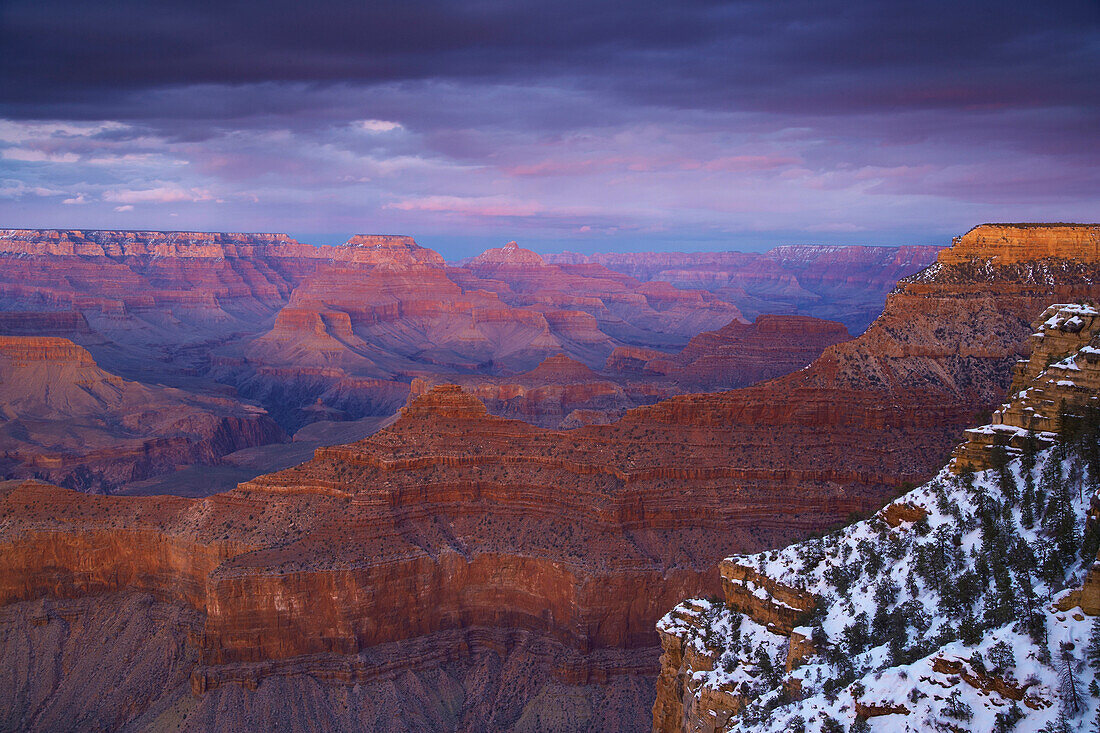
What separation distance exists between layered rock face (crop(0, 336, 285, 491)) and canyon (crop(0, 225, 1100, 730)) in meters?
54.0

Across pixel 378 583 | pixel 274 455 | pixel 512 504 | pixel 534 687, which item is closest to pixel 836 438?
pixel 512 504

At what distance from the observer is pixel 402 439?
5169 centimetres

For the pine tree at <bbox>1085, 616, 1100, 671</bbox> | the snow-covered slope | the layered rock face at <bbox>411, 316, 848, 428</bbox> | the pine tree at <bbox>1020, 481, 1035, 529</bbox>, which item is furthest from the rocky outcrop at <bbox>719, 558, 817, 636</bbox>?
the layered rock face at <bbox>411, 316, 848, 428</bbox>

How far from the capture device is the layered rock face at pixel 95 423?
101500 mm

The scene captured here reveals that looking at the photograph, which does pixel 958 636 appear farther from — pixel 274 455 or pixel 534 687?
pixel 274 455

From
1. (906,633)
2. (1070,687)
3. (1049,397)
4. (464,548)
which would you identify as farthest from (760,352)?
(1070,687)

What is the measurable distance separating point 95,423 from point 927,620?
121 meters

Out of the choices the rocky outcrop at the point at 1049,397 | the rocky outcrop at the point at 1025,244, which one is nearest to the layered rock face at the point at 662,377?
the rocky outcrop at the point at 1025,244

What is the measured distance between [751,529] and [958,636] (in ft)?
96.1

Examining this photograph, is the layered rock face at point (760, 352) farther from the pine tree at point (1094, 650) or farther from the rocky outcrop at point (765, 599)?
the pine tree at point (1094, 650)

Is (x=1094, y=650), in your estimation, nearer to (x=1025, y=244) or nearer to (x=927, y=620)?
(x=927, y=620)

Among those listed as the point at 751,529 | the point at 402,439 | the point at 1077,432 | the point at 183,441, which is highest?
A: the point at 1077,432

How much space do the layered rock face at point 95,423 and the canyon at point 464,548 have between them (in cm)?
5400

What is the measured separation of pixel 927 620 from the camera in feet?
66.2
